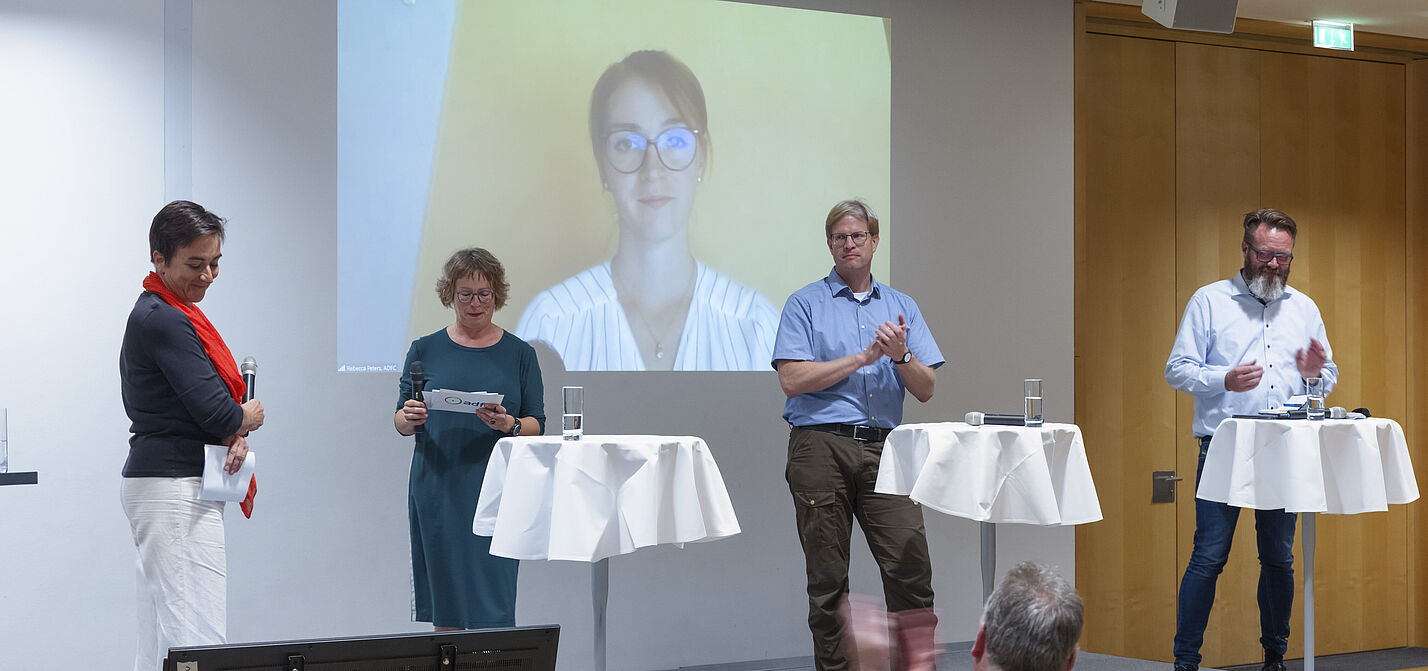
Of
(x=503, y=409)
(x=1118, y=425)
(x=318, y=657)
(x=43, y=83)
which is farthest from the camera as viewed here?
(x=1118, y=425)

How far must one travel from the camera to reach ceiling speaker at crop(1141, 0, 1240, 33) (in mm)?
3941

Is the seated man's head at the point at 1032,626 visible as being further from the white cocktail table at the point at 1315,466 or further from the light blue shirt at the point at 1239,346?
the light blue shirt at the point at 1239,346

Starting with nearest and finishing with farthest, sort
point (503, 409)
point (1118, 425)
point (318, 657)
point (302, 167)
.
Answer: point (318, 657) → point (503, 409) → point (302, 167) → point (1118, 425)

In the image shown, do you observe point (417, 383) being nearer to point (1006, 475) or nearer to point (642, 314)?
point (642, 314)

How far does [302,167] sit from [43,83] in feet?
3.02

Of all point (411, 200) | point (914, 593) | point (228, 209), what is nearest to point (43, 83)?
point (228, 209)

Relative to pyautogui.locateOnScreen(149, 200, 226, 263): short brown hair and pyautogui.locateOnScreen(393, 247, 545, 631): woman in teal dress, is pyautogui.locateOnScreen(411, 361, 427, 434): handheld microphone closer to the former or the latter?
pyautogui.locateOnScreen(393, 247, 545, 631): woman in teal dress

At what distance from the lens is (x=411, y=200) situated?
444cm

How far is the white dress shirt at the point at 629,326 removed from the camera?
4648 millimetres

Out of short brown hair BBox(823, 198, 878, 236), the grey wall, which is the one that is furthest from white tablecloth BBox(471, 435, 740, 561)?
the grey wall

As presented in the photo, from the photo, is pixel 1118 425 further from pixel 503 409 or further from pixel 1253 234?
pixel 503 409

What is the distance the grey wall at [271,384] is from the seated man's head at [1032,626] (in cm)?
328

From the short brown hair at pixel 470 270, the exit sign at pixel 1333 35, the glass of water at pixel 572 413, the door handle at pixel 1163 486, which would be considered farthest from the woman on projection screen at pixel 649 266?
the exit sign at pixel 1333 35

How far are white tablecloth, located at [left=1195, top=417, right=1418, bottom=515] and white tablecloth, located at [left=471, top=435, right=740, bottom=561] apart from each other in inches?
79.6
